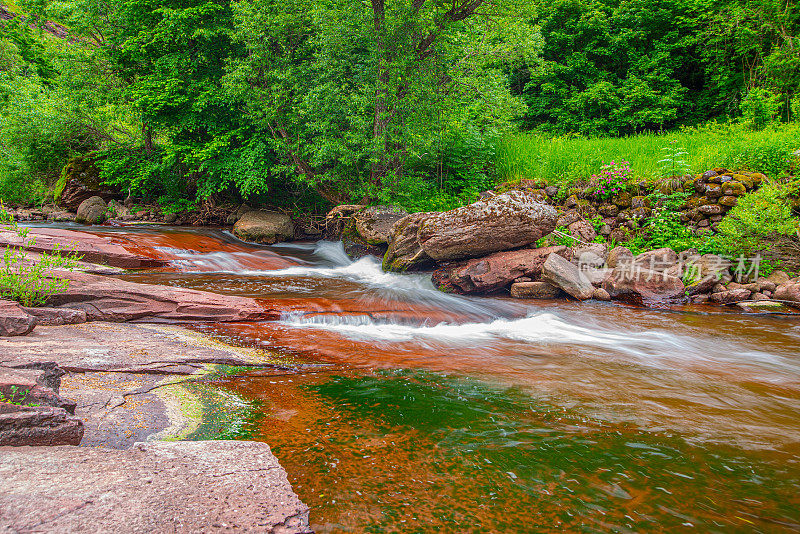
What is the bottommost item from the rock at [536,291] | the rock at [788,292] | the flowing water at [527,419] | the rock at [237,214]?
the flowing water at [527,419]

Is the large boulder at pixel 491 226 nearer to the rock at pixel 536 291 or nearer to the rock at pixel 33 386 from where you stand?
the rock at pixel 536 291

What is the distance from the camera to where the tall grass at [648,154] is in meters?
10.9

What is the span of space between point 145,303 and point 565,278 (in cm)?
801

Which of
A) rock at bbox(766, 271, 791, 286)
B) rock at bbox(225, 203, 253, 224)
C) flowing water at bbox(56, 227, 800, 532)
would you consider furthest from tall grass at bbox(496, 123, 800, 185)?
rock at bbox(225, 203, 253, 224)

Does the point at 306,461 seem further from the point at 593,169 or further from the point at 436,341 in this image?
the point at 593,169

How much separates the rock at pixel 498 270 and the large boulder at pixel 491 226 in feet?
1.05

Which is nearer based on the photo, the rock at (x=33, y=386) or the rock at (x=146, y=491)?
the rock at (x=146, y=491)

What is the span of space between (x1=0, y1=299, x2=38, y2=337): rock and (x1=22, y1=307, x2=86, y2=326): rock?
1.07ft

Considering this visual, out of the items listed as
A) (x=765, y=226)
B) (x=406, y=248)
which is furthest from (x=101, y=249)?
(x=765, y=226)

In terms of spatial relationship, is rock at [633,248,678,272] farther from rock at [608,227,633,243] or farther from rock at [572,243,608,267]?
rock at [608,227,633,243]

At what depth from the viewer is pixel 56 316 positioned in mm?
5152

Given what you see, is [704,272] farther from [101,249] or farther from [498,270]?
[101,249]

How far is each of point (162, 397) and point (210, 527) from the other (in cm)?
200

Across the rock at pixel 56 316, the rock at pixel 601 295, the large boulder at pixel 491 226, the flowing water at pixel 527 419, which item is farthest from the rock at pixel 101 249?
the rock at pixel 601 295
